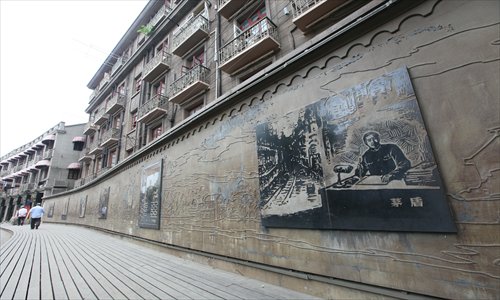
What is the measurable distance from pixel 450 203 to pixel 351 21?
281 cm

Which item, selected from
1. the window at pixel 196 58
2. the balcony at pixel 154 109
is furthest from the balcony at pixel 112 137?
the window at pixel 196 58

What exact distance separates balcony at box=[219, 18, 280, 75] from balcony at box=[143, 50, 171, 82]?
4854 millimetres

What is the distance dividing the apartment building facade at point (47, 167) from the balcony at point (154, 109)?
18.8 m

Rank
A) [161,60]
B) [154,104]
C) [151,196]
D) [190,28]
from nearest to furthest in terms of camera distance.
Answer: [151,196] < [190,28] < [154,104] < [161,60]

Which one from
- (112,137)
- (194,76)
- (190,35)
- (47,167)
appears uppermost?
(190,35)

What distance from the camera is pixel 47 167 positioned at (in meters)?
27.7

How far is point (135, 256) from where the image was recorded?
6141 mm

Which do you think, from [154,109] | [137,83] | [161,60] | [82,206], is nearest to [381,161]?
[154,109]

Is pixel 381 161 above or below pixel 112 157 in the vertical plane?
below

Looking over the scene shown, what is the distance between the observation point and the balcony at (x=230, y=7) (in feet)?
28.6

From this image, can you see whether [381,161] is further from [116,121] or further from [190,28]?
[116,121]

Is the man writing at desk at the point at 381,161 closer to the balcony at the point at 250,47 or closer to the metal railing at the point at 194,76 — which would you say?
the balcony at the point at 250,47

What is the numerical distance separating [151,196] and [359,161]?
7.21 meters

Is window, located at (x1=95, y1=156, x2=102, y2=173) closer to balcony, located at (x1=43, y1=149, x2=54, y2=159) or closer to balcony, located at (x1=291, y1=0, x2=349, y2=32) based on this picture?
balcony, located at (x1=43, y1=149, x2=54, y2=159)
